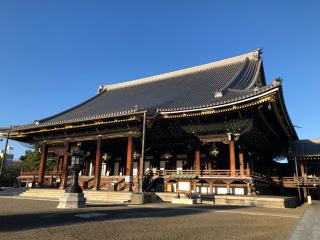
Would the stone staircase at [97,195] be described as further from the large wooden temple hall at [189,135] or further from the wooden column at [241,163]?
the wooden column at [241,163]

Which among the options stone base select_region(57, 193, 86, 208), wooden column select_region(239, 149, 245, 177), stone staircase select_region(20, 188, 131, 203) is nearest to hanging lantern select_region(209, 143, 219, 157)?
wooden column select_region(239, 149, 245, 177)

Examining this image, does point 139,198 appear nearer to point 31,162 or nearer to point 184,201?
point 184,201

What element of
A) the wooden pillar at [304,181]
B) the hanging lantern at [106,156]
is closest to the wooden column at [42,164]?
the hanging lantern at [106,156]

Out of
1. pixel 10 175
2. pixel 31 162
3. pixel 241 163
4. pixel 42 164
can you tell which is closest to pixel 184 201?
pixel 241 163

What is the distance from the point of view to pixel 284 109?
21828 millimetres

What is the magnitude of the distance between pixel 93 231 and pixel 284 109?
19071 mm

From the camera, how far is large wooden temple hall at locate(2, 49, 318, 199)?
66.3 ft

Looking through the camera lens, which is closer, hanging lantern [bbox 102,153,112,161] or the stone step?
the stone step

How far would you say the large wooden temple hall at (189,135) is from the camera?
20.2 m

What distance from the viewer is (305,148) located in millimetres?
30141

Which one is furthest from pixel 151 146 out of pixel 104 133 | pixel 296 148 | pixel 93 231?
pixel 93 231

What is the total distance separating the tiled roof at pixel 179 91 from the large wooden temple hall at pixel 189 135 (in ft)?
0.39

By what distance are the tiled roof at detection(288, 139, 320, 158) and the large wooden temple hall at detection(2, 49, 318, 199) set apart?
0.82 meters

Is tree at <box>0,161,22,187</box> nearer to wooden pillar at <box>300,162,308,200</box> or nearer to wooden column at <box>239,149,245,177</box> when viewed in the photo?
wooden column at <box>239,149,245,177</box>
